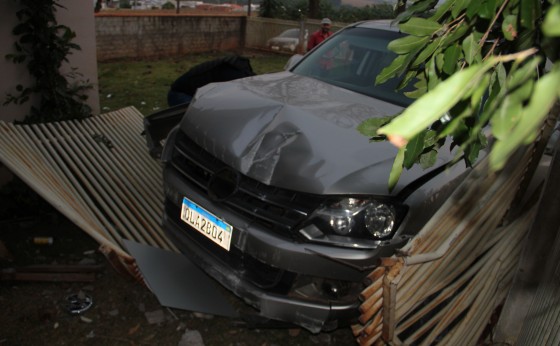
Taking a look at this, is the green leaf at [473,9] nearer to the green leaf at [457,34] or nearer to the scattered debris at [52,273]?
the green leaf at [457,34]

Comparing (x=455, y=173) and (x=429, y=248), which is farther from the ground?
(x=455, y=173)

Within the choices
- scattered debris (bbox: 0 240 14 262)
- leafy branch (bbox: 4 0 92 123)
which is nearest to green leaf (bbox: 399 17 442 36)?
scattered debris (bbox: 0 240 14 262)

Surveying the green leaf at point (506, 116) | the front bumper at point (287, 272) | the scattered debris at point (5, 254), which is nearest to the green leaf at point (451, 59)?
the green leaf at point (506, 116)

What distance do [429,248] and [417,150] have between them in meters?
1.29

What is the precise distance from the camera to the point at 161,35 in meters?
12.1

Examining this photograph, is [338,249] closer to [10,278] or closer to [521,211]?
[521,211]

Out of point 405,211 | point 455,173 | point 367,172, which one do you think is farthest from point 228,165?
point 455,173

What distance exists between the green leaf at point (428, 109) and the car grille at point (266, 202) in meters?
1.89

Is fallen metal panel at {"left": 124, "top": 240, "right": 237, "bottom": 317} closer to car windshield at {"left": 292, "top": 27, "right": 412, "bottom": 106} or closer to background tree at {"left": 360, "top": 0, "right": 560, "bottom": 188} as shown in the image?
car windshield at {"left": 292, "top": 27, "right": 412, "bottom": 106}

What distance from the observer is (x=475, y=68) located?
0.74 metres

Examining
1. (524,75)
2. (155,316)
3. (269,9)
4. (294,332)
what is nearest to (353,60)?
(294,332)

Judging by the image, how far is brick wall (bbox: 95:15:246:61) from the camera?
11031 millimetres

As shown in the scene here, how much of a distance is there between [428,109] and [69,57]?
16.2ft

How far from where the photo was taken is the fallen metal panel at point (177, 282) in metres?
3.07
